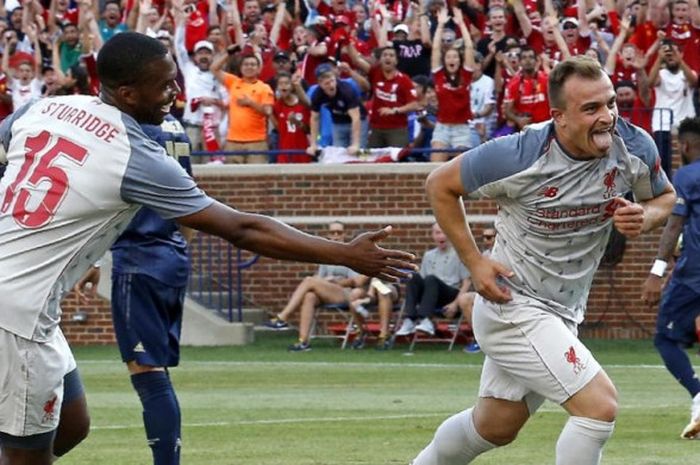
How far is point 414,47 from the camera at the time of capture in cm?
2372

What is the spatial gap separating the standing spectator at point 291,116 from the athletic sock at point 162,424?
14.1 meters

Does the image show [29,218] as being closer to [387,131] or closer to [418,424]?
[418,424]

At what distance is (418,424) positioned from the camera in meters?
13.2

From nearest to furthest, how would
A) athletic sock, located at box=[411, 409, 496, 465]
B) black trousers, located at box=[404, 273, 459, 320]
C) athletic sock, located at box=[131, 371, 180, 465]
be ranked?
athletic sock, located at box=[411, 409, 496, 465] → athletic sock, located at box=[131, 371, 180, 465] → black trousers, located at box=[404, 273, 459, 320]

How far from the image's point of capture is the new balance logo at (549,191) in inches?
304

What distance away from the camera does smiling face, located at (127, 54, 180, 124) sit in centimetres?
657

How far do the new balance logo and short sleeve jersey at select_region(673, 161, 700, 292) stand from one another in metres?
5.48

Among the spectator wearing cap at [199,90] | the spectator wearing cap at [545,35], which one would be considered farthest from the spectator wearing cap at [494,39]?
the spectator wearing cap at [199,90]

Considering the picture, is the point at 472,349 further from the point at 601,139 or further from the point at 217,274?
the point at 601,139

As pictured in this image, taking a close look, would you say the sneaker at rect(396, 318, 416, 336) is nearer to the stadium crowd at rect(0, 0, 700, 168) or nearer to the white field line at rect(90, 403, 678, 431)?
the stadium crowd at rect(0, 0, 700, 168)

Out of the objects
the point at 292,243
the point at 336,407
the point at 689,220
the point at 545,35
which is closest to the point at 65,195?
the point at 292,243

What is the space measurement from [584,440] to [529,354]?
1.66 feet

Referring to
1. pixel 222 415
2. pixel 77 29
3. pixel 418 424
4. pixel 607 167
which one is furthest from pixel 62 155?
pixel 77 29

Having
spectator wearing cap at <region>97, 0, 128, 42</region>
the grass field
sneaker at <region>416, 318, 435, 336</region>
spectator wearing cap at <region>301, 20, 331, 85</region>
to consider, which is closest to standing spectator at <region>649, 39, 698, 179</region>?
the grass field
